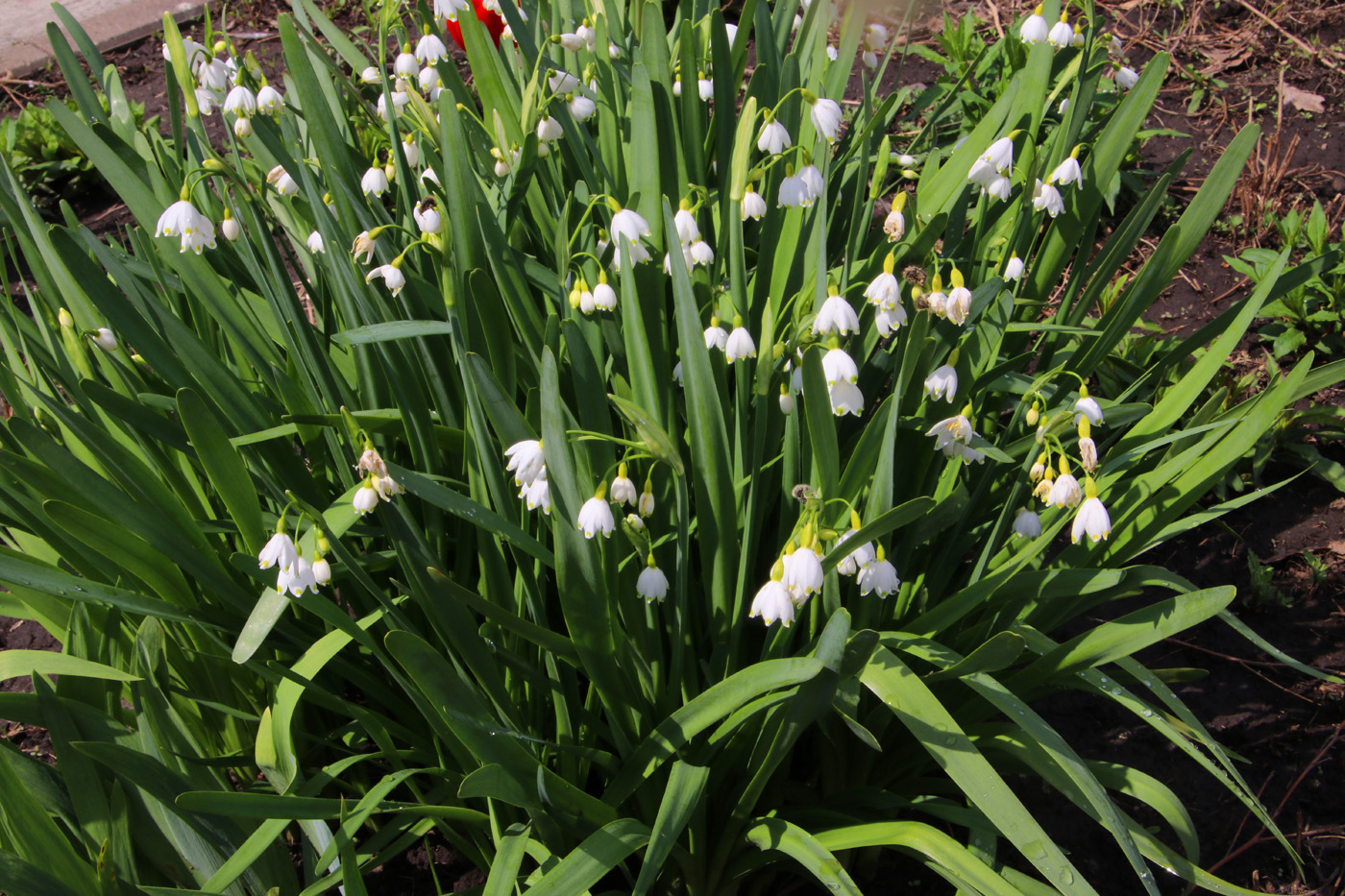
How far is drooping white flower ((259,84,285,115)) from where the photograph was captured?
2.00m

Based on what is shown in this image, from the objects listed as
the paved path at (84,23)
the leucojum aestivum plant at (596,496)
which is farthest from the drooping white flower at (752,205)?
the paved path at (84,23)

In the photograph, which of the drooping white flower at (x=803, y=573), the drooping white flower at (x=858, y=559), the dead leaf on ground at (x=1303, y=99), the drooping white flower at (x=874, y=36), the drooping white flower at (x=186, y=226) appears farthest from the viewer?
the dead leaf on ground at (x=1303, y=99)

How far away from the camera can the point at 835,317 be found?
4.69ft

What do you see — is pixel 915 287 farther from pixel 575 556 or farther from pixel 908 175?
pixel 575 556

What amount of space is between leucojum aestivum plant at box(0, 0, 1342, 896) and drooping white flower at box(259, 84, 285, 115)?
1 centimetres

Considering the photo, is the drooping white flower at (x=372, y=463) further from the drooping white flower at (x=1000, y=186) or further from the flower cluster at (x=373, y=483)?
the drooping white flower at (x=1000, y=186)

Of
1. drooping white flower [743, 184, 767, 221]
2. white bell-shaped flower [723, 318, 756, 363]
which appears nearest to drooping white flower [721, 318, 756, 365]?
white bell-shaped flower [723, 318, 756, 363]

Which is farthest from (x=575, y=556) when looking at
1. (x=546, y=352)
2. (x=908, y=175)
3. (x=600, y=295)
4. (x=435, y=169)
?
(x=908, y=175)

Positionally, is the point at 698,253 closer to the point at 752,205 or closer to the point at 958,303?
the point at 752,205

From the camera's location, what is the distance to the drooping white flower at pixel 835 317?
56.1 inches

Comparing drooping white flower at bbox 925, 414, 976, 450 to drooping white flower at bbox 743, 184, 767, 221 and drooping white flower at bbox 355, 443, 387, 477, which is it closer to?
drooping white flower at bbox 743, 184, 767, 221

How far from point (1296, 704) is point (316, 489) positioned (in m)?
2.36

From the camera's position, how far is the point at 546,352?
1.27m

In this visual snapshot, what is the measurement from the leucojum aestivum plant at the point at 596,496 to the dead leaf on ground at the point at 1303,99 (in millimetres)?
2510
